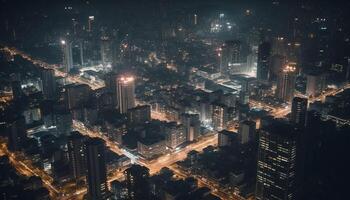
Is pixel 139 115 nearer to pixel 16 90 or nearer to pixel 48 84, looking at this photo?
pixel 48 84

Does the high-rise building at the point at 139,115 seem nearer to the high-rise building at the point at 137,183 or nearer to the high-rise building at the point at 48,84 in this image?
the high-rise building at the point at 137,183

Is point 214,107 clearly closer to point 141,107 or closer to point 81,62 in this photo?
point 141,107

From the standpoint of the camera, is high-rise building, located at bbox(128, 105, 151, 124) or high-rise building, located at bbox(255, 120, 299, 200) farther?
high-rise building, located at bbox(128, 105, 151, 124)

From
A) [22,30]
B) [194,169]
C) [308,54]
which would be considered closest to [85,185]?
[194,169]

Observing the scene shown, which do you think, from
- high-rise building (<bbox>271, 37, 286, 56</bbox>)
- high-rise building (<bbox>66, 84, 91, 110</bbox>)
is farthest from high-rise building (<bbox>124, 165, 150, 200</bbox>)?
high-rise building (<bbox>271, 37, 286, 56</bbox>)

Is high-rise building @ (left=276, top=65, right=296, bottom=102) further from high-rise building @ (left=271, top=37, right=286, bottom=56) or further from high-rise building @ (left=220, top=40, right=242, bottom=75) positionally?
high-rise building @ (left=271, top=37, right=286, bottom=56)
